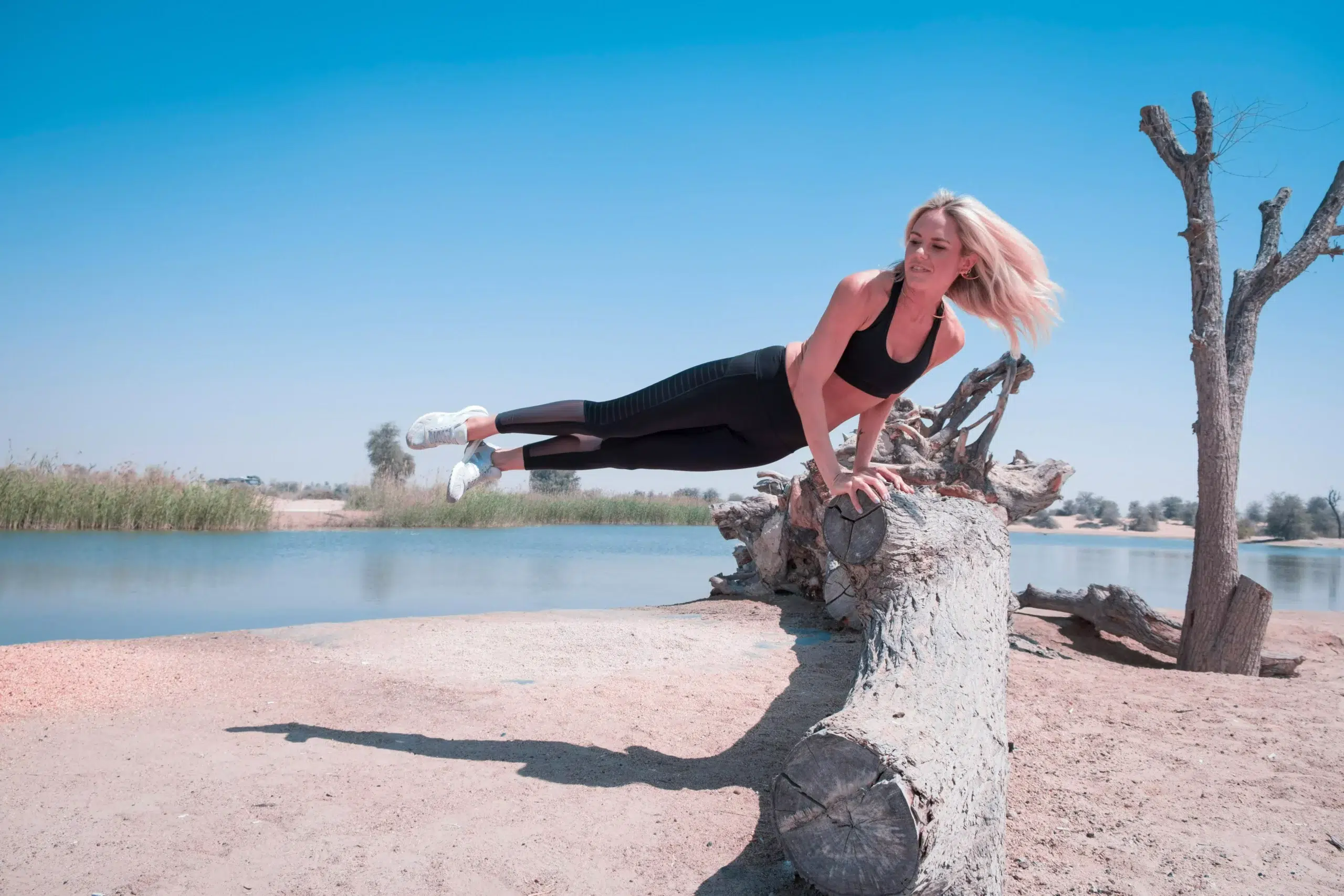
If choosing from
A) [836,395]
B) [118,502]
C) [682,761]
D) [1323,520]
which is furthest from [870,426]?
[1323,520]

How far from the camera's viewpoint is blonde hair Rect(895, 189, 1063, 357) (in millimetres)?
2707

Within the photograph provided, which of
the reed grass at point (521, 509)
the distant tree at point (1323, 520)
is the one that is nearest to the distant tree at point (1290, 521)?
the distant tree at point (1323, 520)

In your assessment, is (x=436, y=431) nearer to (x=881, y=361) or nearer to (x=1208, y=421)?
(x=881, y=361)

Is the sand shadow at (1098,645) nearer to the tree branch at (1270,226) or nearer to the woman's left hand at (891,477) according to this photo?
the tree branch at (1270,226)

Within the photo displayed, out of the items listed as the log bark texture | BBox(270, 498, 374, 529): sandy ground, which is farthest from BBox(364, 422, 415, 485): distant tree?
the log bark texture

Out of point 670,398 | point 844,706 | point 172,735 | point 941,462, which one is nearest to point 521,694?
point 172,735

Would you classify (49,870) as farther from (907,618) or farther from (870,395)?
(870,395)

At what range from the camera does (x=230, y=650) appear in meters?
4.75

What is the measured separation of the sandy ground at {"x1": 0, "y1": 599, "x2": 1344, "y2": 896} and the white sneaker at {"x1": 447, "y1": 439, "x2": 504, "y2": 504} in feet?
3.28

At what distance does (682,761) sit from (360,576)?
725cm

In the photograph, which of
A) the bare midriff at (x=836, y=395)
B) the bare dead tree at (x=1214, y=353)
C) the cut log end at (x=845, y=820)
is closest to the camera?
the cut log end at (x=845, y=820)

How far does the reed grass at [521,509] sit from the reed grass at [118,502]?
3.19 metres

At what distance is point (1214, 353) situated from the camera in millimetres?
5285

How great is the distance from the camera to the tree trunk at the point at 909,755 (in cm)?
166
